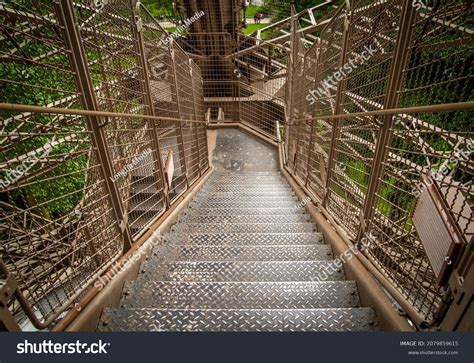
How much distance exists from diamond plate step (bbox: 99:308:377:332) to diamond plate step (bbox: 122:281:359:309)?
0.15 meters

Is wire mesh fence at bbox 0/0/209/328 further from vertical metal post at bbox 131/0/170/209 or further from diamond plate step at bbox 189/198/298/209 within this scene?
diamond plate step at bbox 189/198/298/209

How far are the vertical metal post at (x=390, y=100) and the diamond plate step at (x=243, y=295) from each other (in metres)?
0.48

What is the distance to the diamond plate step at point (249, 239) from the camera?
234 centimetres

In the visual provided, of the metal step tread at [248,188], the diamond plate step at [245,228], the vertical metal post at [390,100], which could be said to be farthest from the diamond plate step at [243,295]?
the metal step tread at [248,188]

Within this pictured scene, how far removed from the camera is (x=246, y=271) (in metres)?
1.83

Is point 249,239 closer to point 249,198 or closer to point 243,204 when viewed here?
point 243,204

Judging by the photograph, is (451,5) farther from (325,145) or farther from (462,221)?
(325,145)

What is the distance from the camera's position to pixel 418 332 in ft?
3.80

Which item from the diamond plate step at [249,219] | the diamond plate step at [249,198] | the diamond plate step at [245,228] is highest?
the diamond plate step at [245,228]

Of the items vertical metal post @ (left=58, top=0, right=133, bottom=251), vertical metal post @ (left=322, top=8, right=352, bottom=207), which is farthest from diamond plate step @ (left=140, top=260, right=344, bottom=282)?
vertical metal post @ (left=322, top=8, right=352, bottom=207)

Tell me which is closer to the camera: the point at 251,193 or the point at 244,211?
the point at 244,211

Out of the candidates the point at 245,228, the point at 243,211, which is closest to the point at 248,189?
the point at 243,211

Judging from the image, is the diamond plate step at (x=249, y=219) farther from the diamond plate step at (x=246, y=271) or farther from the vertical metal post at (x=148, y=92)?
the diamond plate step at (x=246, y=271)

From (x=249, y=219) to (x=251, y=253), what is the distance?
2.70ft
